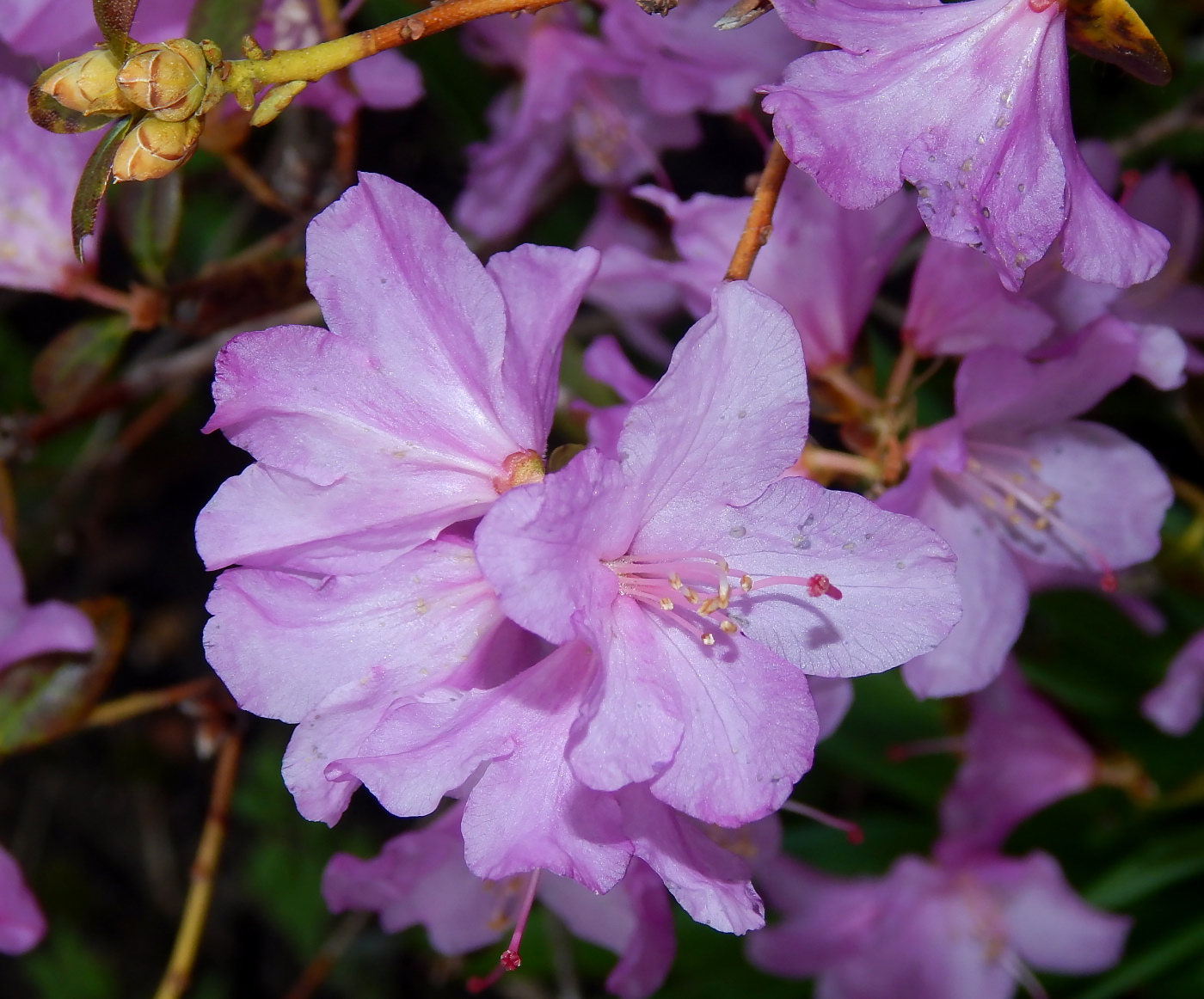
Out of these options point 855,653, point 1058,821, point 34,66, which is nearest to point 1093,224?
point 855,653

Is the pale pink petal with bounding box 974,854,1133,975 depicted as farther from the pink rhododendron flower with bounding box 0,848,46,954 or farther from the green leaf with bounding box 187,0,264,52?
the green leaf with bounding box 187,0,264,52

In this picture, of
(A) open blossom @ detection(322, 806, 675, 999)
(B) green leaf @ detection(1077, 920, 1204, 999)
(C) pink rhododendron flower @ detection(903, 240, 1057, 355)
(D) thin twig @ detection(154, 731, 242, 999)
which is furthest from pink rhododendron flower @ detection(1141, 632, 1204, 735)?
(D) thin twig @ detection(154, 731, 242, 999)

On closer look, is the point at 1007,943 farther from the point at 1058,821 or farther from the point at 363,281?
the point at 363,281

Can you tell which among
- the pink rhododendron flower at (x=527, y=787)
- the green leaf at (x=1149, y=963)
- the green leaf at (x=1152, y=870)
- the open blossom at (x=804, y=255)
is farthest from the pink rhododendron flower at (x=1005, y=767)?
the pink rhododendron flower at (x=527, y=787)

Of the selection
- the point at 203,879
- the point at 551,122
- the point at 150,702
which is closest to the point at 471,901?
the point at 203,879

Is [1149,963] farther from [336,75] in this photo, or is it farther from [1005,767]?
[336,75]

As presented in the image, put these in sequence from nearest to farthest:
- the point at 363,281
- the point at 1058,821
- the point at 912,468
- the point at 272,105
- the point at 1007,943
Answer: the point at 272,105 < the point at 363,281 < the point at 912,468 < the point at 1007,943 < the point at 1058,821
